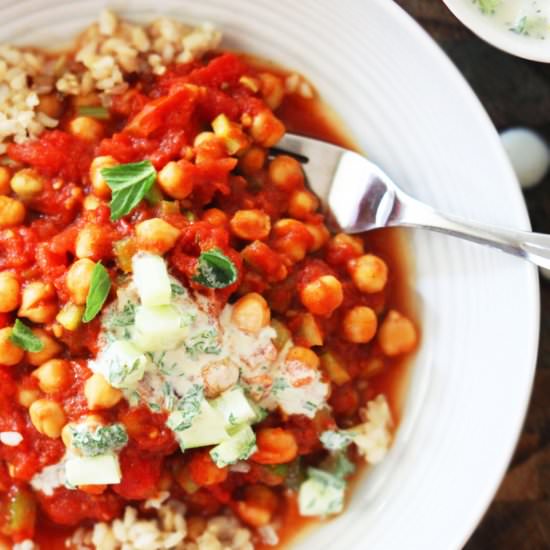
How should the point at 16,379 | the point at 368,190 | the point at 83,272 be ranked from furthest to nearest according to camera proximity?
the point at 368,190 → the point at 16,379 → the point at 83,272

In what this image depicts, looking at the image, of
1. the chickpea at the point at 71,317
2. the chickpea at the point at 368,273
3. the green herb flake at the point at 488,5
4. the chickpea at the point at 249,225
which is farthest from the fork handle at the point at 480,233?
the chickpea at the point at 71,317

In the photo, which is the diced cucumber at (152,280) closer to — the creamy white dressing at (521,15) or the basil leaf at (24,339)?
the basil leaf at (24,339)

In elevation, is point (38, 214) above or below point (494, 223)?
below

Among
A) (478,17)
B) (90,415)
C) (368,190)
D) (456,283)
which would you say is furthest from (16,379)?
(478,17)

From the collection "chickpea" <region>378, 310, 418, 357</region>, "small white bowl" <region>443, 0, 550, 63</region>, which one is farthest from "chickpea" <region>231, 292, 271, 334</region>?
"small white bowl" <region>443, 0, 550, 63</region>

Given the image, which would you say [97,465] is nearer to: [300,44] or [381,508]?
[381,508]

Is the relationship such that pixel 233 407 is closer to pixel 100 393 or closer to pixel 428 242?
pixel 100 393

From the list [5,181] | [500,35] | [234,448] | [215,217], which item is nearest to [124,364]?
[234,448]
